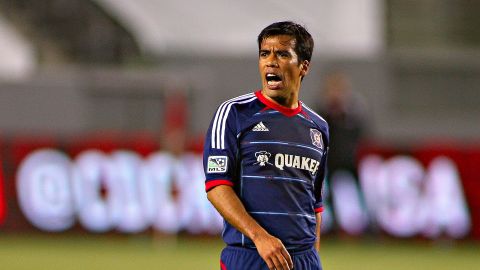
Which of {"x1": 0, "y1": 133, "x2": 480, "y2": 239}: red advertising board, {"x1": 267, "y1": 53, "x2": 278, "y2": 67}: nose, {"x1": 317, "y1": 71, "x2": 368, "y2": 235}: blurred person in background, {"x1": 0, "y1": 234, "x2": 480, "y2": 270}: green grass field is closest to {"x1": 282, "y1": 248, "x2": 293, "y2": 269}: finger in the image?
{"x1": 267, "y1": 53, "x2": 278, "y2": 67}: nose

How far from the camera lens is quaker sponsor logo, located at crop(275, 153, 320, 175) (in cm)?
547

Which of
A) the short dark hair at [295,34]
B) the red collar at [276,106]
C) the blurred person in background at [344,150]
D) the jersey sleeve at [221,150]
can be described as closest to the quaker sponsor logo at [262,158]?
the jersey sleeve at [221,150]

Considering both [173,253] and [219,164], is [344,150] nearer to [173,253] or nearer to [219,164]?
[173,253]

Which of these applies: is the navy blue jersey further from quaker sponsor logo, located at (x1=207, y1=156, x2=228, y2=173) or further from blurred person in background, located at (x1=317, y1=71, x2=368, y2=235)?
blurred person in background, located at (x1=317, y1=71, x2=368, y2=235)

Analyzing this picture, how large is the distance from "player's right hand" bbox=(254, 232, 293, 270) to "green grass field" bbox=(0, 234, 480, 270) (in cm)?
651

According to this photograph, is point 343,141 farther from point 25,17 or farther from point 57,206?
point 25,17

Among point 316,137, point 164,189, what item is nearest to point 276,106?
point 316,137

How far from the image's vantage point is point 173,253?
536 inches

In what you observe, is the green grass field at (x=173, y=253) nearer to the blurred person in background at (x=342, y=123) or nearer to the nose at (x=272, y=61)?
the blurred person in background at (x=342, y=123)

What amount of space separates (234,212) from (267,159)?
12.4 inches

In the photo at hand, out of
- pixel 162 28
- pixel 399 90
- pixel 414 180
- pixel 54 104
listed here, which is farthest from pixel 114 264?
pixel 399 90

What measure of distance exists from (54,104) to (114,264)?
581 centimetres

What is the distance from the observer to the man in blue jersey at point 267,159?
5391mm

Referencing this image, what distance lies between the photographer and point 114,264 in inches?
474
